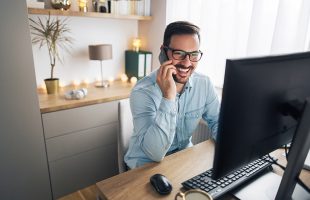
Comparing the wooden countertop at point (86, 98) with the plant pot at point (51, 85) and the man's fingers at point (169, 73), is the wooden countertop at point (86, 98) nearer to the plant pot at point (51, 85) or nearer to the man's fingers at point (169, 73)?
the plant pot at point (51, 85)

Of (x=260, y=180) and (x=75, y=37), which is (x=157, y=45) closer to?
(x=75, y=37)

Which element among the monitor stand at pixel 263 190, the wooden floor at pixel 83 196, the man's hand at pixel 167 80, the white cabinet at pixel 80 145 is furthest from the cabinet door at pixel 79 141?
the monitor stand at pixel 263 190

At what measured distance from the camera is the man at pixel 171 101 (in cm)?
101

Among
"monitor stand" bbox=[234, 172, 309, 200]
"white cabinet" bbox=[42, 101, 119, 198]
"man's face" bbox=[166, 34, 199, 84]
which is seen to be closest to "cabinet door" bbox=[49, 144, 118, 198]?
"white cabinet" bbox=[42, 101, 119, 198]

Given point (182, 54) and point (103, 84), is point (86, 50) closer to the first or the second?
point (103, 84)

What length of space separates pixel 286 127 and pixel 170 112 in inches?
17.7

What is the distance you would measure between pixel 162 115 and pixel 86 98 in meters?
1.10

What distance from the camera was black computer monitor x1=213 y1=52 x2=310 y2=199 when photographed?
55 cm

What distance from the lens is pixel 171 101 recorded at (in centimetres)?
103

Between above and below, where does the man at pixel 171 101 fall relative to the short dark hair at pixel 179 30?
below

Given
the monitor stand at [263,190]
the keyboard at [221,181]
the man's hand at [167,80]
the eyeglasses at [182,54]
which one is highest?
the eyeglasses at [182,54]

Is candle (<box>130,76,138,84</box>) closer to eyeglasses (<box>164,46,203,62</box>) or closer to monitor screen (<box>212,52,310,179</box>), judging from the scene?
eyeglasses (<box>164,46,203,62</box>)

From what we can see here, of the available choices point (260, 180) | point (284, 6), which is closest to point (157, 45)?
point (284, 6)

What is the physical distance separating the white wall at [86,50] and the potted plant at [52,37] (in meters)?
0.05
